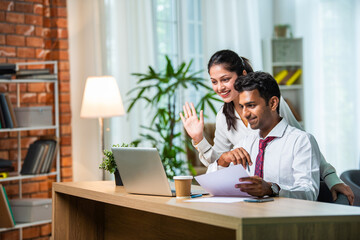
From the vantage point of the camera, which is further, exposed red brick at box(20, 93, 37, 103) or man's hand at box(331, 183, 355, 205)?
exposed red brick at box(20, 93, 37, 103)

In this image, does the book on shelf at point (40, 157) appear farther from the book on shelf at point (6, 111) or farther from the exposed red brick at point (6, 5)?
the exposed red brick at point (6, 5)

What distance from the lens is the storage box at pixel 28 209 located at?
4.13 m

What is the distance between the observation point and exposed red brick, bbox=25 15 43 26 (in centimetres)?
450

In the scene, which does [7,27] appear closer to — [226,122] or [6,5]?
[6,5]

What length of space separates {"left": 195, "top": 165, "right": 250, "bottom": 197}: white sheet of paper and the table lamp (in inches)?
89.4

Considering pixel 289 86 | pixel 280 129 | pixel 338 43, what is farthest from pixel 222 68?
pixel 338 43

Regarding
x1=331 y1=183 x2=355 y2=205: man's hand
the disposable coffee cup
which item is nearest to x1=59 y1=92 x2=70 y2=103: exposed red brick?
the disposable coffee cup

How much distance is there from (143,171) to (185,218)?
0.40 metres

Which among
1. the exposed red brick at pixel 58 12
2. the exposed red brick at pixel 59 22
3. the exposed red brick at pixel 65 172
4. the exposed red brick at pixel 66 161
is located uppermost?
the exposed red brick at pixel 58 12

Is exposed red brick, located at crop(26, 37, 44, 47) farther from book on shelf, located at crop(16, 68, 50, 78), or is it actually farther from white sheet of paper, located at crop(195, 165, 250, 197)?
white sheet of paper, located at crop(195, 165, 250, 197)

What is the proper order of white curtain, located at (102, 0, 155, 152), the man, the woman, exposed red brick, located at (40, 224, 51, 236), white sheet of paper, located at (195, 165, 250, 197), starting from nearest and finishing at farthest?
white sheet of paper, located at (195, 165, 250, 197) → the man → the woman → exposed red brick, located at (40, 224, 51, 236) → white curtain, located at (102, 0, 155, 152)

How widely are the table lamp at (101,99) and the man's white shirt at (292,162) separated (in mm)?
2070

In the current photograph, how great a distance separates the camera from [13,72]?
3998 mm

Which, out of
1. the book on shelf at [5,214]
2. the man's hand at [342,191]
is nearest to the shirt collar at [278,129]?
the man's hand at [342,191]
